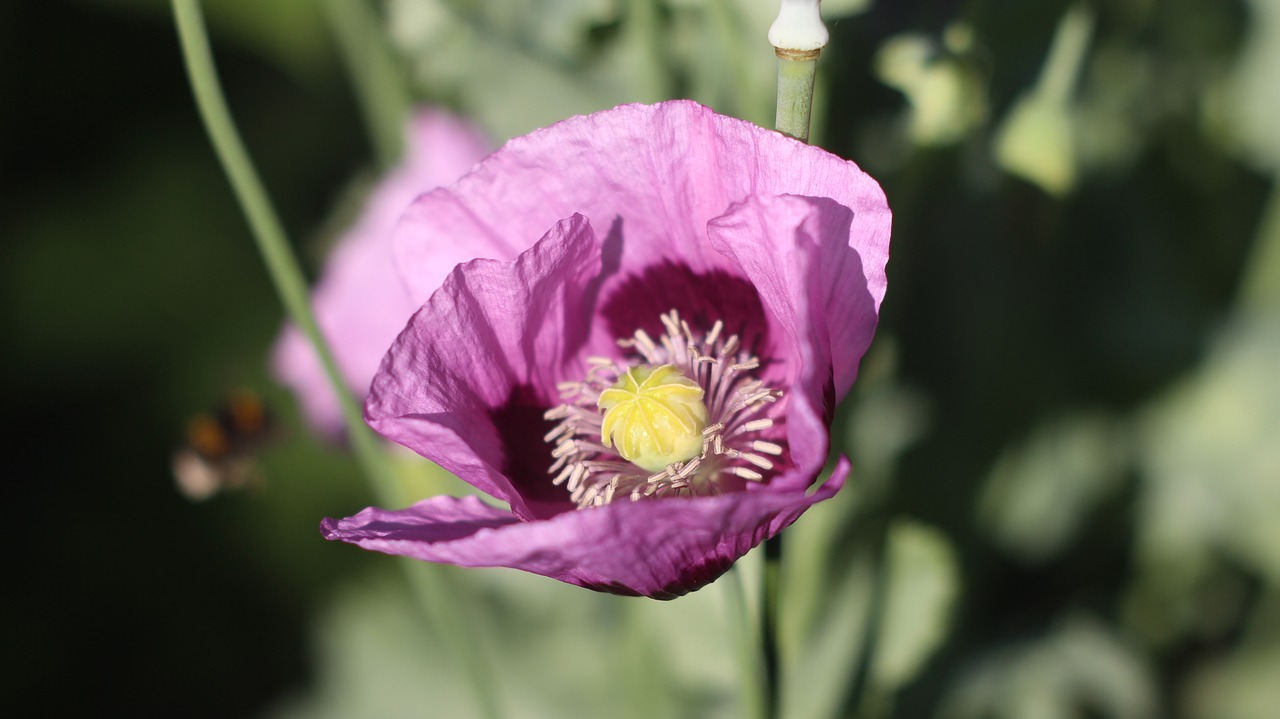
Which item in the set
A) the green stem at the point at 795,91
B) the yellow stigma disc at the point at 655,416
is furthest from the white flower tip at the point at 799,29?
the yellow stigma disc at the point at 655,416

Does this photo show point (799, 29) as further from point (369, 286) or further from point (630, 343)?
point (369, 286)

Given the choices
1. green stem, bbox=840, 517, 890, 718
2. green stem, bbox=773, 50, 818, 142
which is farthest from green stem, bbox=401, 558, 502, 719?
green stem, bbox=773, 50, 818, 142

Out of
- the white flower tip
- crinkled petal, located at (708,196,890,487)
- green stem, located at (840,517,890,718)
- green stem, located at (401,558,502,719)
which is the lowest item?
green stem, located at (840,517,890,718)

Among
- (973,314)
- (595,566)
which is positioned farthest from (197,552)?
(595,566)

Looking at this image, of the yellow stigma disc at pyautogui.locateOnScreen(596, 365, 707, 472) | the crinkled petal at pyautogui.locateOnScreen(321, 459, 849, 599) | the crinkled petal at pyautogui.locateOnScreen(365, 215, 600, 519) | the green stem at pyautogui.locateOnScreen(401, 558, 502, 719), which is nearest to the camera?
the crinkled petal at pyautogui.locateOnScreen(321, 459, 849, 599)

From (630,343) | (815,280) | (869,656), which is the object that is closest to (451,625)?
(630,343)

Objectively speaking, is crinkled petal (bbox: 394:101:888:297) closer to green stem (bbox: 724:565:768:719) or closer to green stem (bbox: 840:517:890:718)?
green stem (bbox: 724:565:768:719)

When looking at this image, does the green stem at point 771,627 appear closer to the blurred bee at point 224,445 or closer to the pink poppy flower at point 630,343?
the pink poppy flower at point 630,343
